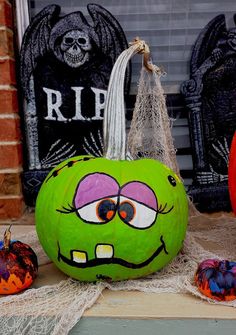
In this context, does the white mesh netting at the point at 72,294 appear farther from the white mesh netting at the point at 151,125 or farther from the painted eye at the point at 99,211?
the white mesh netting at the point at 151,125

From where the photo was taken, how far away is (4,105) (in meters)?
1.58

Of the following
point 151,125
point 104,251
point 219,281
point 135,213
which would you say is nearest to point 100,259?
point 104,251

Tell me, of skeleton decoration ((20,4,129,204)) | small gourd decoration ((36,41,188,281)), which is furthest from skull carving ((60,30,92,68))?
small gourd decoration ((36,41,188,281))

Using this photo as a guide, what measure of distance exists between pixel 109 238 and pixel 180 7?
43.9 inches

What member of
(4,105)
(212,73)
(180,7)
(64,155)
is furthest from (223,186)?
(4,105)

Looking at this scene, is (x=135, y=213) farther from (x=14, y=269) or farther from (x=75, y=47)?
(x=75, y=47)

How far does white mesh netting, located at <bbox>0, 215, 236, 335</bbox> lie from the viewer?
901mm

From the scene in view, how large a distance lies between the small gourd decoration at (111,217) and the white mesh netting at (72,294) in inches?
1.2

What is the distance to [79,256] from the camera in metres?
0.96

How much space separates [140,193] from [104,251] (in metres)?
0.15

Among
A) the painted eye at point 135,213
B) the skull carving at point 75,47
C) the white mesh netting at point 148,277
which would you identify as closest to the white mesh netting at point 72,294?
the white mesh netting at point 148,277

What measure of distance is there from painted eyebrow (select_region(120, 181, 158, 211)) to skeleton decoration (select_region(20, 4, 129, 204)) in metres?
0.69

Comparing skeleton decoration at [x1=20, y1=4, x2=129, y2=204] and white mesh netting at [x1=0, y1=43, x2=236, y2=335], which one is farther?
skeleton decoration at [x1=20, y1=4, x2=129, y2=204]

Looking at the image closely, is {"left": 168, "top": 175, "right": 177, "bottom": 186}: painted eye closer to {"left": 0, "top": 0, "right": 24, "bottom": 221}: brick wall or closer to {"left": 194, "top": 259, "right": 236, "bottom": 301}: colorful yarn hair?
{"left": 194, "top": 259, "right": 236, "bottom": 301}: colorful yarn hair
